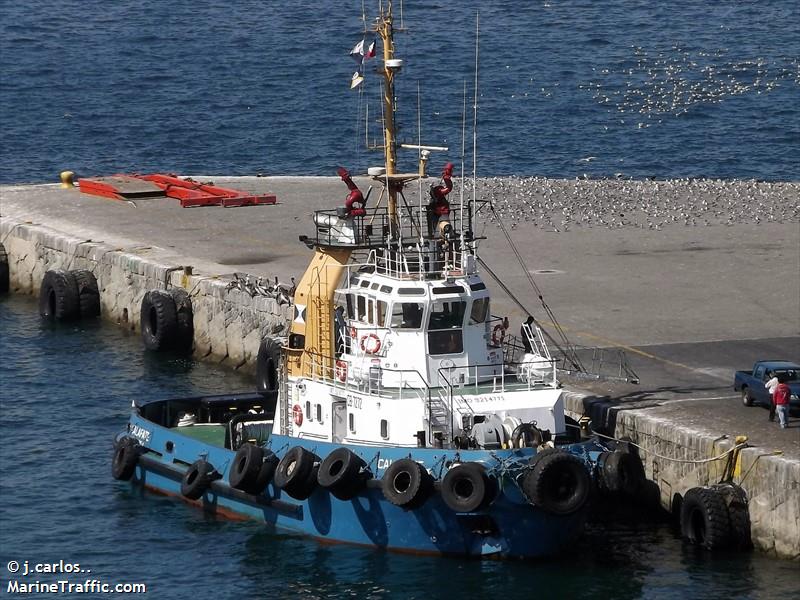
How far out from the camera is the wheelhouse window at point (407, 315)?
3494 centimetres

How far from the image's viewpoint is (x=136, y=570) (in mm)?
34156

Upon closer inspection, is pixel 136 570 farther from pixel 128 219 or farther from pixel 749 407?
pixel 128 219

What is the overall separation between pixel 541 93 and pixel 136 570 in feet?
249

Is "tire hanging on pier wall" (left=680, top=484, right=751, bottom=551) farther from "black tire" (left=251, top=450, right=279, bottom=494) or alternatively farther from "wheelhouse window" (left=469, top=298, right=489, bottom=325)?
"black tire" (left=251, top=450, right=279, bottom=494)

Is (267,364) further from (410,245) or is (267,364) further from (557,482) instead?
(557,482)

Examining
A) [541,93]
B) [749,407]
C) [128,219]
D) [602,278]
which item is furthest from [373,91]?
[749,407]

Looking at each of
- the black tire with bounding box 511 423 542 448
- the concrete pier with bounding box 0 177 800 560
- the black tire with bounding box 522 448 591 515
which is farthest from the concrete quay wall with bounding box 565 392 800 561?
the black tire with bounding box 511 423 542 448

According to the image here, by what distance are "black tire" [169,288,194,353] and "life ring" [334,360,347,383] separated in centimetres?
1623

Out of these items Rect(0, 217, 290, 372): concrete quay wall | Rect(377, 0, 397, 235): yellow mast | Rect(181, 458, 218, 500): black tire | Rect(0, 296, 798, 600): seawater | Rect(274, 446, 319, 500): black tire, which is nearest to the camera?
Rect(0, 296, 798, 600): seawater

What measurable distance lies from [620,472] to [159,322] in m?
21.0

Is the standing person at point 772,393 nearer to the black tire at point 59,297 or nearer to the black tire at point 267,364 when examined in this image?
the black tire at point 267,364

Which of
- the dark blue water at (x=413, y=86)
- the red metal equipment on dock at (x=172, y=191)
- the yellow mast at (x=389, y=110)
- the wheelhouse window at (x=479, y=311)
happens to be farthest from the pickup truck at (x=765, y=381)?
the dark blue water at (x=413, y=86)

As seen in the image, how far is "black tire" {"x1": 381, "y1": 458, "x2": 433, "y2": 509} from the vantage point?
32.6m

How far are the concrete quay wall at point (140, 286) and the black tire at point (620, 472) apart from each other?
1545 cm
